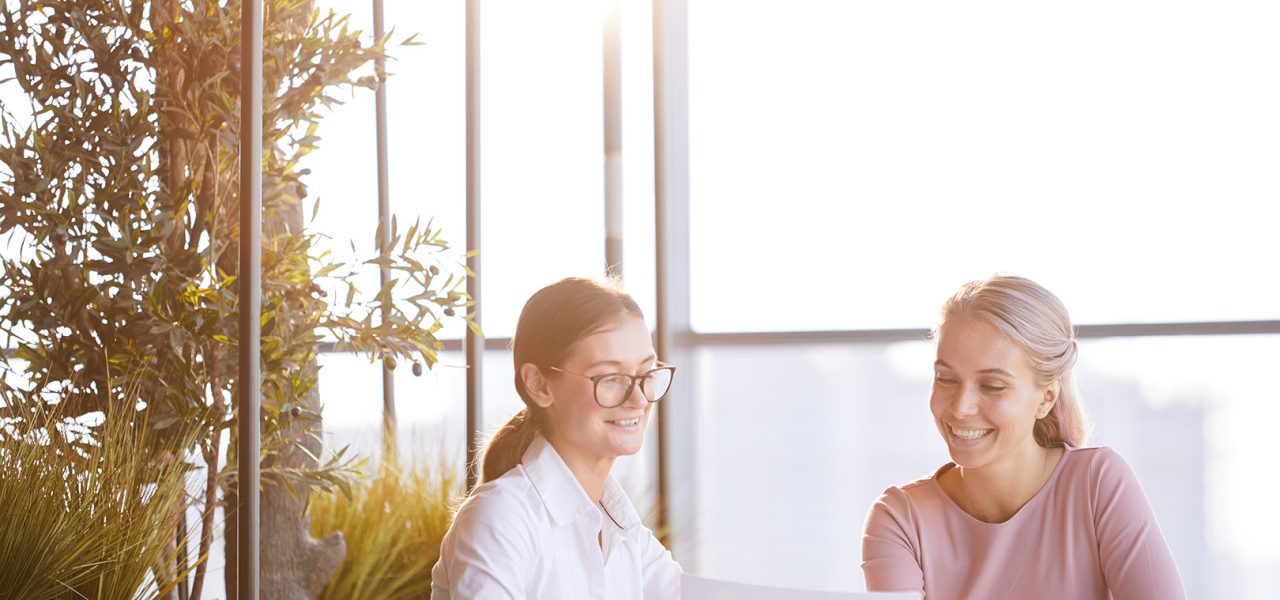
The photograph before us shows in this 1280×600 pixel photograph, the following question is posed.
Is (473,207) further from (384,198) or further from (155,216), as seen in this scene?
(155,216)

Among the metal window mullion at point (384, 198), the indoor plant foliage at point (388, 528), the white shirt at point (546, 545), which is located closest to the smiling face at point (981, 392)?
the white shirt at point (546, 545)

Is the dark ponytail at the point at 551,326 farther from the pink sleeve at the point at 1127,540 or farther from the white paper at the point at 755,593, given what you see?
the pink sleeve at the point at 1127,540

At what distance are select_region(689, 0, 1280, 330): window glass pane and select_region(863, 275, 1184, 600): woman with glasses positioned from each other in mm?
2488

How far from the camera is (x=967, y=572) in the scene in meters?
1.98

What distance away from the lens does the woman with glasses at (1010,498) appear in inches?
75.2

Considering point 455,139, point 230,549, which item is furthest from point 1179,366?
point 230,549

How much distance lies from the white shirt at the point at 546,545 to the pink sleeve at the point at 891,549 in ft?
1.30

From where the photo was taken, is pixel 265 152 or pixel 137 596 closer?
pixel 137 596

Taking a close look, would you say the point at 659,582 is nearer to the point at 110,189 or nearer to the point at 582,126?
the point at 110,189

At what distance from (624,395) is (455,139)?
2.62m

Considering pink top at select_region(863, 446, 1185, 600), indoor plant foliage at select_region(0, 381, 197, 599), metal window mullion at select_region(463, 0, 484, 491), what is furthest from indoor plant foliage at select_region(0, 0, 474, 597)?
pink top at select_region(863, 446, 1185, 600)

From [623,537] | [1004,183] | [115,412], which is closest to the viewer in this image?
[623,537]

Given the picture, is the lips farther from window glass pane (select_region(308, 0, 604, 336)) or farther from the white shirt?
window glass pane (select_region(308, 0, 604, 336))

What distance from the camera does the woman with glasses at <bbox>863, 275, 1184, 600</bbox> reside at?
191 cm
